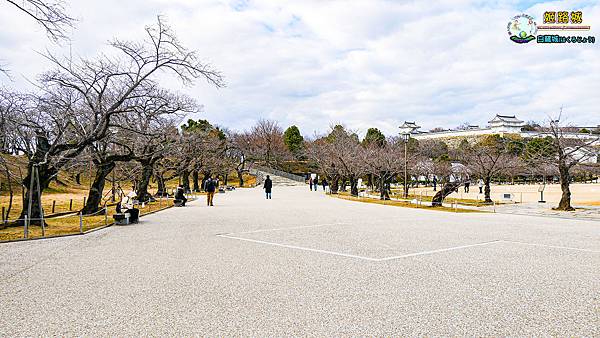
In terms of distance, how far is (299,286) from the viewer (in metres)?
6.10

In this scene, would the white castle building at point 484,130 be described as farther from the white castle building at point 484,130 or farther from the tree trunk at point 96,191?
the tree trunk at point 96,191

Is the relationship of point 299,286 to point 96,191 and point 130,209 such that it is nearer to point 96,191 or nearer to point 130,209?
point 130,209

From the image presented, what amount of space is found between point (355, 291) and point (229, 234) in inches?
260

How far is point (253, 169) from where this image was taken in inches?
3182

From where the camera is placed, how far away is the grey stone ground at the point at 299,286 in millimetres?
4535

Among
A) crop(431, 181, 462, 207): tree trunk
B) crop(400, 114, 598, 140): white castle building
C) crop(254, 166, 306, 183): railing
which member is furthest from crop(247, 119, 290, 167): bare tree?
A: crop(431, 181, 462, 207): tree trunk

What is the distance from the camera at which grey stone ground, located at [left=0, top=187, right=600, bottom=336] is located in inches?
179

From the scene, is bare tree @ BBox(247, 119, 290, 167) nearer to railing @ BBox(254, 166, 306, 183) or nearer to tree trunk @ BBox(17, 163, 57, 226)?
railing @ BBox(254, 166, 306, 183)

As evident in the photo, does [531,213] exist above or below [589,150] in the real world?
below

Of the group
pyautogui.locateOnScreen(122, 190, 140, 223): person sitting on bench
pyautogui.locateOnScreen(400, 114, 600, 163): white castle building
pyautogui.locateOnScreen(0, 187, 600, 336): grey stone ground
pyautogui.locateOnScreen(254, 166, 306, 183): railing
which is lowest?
pyautogui.locateOnScreen(0, 187, 600, 336): grey stone ground

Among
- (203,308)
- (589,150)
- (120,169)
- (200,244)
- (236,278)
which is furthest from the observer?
(120,169)

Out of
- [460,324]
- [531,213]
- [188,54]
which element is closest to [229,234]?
[188,54]

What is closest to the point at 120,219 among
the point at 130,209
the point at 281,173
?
the point at 130,209

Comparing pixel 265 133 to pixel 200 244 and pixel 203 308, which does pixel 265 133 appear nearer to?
pixel 200 244
